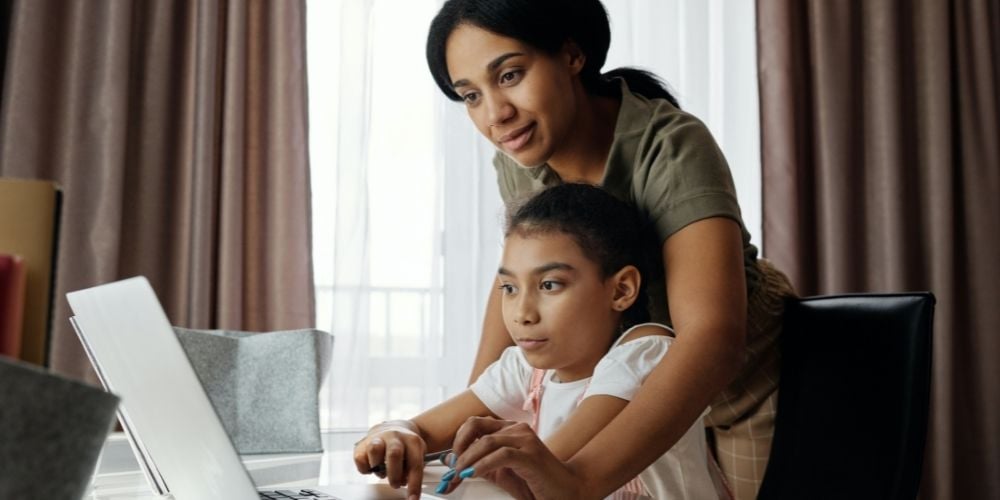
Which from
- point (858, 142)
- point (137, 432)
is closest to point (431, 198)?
point (858, 142)

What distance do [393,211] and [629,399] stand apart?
5.78 feet

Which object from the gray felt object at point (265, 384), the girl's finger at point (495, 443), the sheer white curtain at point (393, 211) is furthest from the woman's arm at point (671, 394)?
the sheer white curtain at point (393, 211)

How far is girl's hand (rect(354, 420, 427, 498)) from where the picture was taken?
70cm

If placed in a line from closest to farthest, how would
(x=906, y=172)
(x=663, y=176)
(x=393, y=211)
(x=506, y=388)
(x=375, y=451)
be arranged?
(x=375, y=451) → (x=663, y=176) → (x=506, y=388) → (x=393, y=211) → (x=906, y=172)

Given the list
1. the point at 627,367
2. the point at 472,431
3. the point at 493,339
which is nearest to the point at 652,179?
the point at 627,367

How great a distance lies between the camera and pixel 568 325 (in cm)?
109

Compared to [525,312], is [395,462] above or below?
below

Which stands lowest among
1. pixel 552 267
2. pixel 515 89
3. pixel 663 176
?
pixel 552 267

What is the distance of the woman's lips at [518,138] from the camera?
1152 millimetres

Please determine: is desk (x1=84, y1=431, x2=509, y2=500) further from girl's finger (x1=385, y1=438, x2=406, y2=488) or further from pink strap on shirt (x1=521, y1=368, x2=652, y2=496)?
pink strap on shirt (x1=521, y1=368, x2=652, y2=496)

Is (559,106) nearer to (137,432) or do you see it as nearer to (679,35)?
(137,432)

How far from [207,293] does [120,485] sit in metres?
1.75

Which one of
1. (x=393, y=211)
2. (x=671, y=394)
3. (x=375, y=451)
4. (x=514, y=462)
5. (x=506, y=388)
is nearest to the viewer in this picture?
(x=514, y=462)

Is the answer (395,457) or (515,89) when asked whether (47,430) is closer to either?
(395,457)
